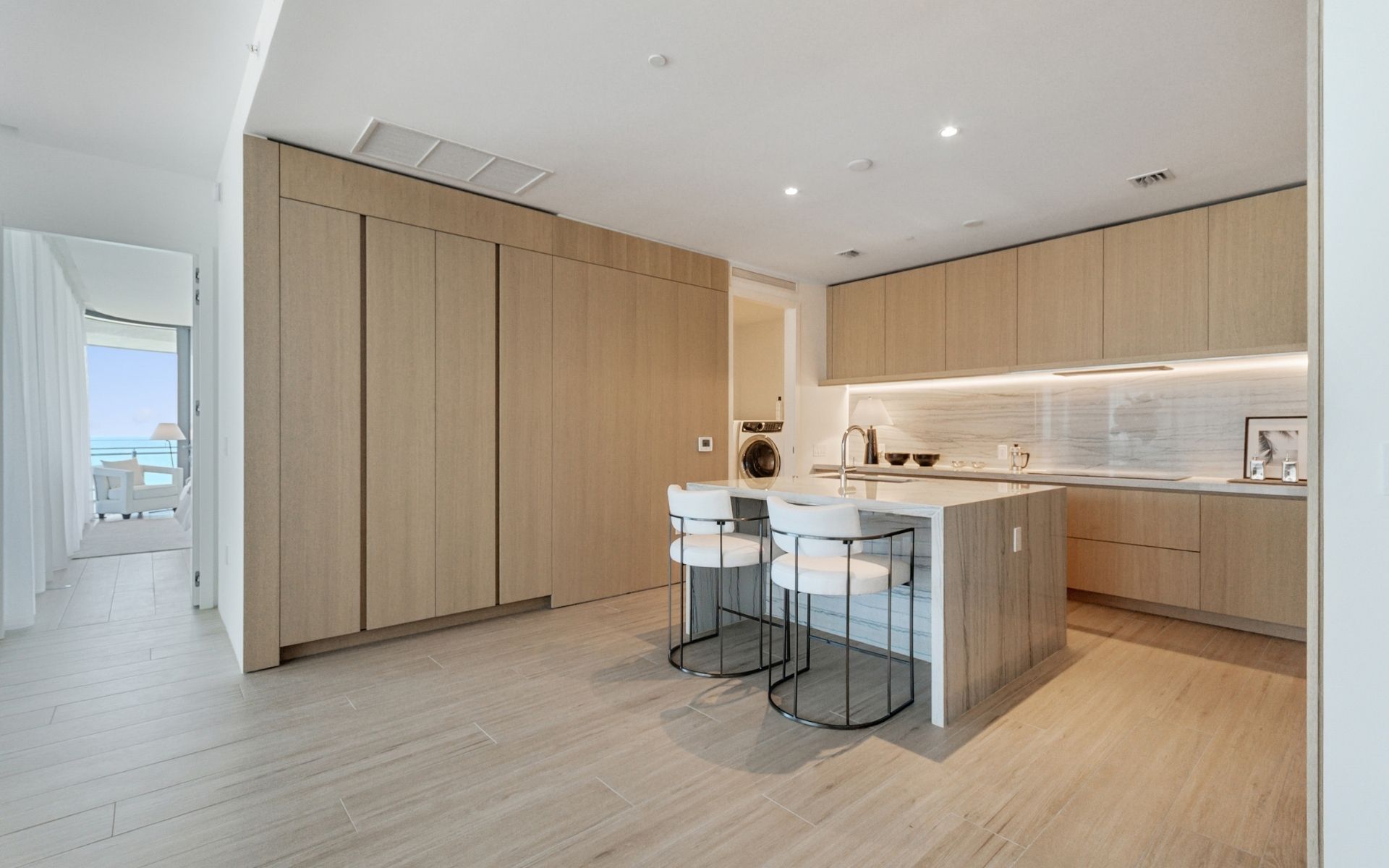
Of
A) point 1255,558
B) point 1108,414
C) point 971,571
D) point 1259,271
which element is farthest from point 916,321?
point 971,571

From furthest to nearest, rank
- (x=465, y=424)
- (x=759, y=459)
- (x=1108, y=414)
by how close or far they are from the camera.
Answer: (x=759, y=459), (x=1108, y=414), (x=465, y=424)

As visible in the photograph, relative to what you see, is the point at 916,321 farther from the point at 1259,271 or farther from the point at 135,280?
the point at 135,280

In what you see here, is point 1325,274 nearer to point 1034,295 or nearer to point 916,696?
point 916,696

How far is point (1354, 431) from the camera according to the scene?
4.29 ft

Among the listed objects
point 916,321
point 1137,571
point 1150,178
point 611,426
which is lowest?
point 1137,571

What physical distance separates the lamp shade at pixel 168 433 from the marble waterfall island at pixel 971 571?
888cm

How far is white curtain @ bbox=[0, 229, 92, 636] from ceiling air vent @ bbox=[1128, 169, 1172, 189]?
20.8 ft

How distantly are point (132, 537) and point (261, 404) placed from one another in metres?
5.54

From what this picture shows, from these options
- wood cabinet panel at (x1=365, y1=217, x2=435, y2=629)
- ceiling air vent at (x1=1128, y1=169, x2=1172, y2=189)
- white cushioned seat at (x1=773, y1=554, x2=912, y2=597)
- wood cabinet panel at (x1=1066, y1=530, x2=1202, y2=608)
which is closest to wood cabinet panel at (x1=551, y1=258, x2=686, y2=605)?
wood cabinet panel at (x1=365, y1=217, x2=435, y2=629)

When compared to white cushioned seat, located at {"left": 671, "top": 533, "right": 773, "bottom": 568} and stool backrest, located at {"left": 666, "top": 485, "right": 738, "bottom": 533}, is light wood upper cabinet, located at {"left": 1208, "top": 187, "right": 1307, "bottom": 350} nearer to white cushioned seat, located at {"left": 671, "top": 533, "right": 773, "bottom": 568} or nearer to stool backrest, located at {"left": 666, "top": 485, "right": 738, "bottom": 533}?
white cushioned seat, located at {"left": 671, "top": 533, "right": 773, "bottom": 568}

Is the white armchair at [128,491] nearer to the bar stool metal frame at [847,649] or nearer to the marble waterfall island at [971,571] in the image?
the marble waterfall island at [971,571]

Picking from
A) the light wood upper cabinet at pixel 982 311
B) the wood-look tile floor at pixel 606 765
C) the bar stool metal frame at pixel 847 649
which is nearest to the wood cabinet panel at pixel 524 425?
the wood-look tile floor at pixel 606 765

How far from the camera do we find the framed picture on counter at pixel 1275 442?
381 centimetres

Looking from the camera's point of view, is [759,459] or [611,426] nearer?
[611,426]
